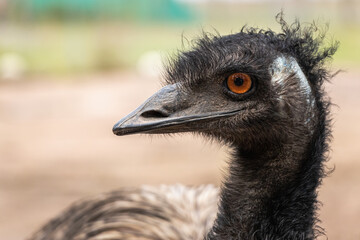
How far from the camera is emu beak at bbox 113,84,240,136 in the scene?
2.81 meters

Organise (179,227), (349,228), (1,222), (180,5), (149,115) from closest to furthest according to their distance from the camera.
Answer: (149,115), (179,227), (349,228), (1,222), (180,5)

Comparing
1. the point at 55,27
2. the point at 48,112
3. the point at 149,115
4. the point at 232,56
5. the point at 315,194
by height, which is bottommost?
the point at 315,194

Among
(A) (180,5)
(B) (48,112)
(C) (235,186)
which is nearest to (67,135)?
(B) (48,112)

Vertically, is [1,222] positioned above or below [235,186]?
above

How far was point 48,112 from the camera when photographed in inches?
436

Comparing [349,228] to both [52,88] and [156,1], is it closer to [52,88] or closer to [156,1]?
[52,88]

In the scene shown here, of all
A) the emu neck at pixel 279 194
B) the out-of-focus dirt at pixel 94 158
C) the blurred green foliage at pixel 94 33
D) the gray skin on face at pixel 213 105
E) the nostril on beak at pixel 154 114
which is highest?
the blurred green foliage at pixel 94 33

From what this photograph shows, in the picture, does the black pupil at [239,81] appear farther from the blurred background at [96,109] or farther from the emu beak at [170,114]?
the blurred background at [96,109]

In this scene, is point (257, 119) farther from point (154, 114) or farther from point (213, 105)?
point (154, 114)

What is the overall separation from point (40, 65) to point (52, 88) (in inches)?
139

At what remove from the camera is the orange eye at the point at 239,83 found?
2.88 metres

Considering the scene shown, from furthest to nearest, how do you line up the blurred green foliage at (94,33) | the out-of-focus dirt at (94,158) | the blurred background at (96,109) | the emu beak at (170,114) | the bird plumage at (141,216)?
the blurred green foliage at (94,33)
the blurred background at (96,109)
the out-of-focus dirt at (94,158)
the bird plumage at (141,216)
the emu beak at (170,114)

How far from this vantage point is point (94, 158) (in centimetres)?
832

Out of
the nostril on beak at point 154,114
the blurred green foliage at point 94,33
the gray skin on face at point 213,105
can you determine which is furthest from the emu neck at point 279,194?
the blurred green foliage at point 94,33
